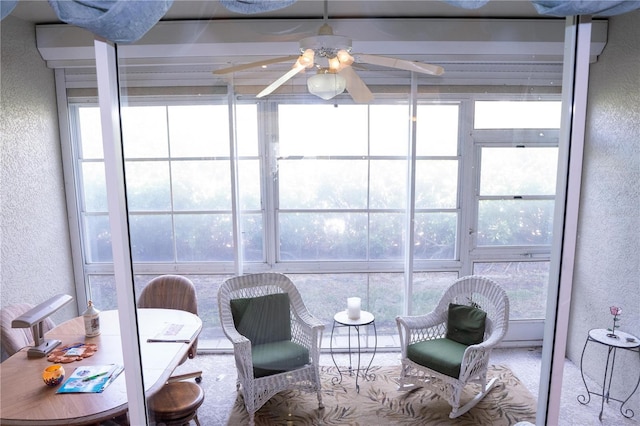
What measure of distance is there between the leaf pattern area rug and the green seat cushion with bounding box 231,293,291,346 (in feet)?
1.36

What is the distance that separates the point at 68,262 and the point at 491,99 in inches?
→ 152

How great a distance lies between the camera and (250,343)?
254cm

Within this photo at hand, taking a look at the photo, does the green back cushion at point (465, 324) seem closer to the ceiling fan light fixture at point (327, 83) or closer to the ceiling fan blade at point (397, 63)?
the ceiling fan blade at point (397, 63)

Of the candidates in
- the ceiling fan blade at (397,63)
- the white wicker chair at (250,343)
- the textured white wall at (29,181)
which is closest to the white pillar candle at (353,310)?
the white wicker chair at (250,343)

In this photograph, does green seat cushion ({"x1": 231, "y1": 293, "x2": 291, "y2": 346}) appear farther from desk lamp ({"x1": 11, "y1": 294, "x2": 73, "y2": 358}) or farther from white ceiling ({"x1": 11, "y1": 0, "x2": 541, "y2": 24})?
white ceiling ({"x1": 11, "y1": 0, "x2": 541, "y2": 24})

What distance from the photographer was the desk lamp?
2066mm

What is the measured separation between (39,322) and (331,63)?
2.25 metres

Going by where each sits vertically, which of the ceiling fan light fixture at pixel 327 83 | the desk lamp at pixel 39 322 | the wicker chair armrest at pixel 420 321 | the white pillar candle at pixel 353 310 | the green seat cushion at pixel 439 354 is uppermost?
the ceiling fan light fixture at pixel 327 83

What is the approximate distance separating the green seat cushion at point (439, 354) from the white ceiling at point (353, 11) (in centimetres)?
225

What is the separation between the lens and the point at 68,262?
3387 mm

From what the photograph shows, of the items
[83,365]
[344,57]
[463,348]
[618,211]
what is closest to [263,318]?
[83,365]

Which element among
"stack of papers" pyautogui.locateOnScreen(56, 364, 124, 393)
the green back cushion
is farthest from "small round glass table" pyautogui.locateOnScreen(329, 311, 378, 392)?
"stack of papers" pyautogui.locateOnScreen(56, 364, 124, 393)

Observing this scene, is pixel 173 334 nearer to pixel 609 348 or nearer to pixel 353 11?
pixel 353 11

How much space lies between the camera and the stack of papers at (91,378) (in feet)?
6.14
